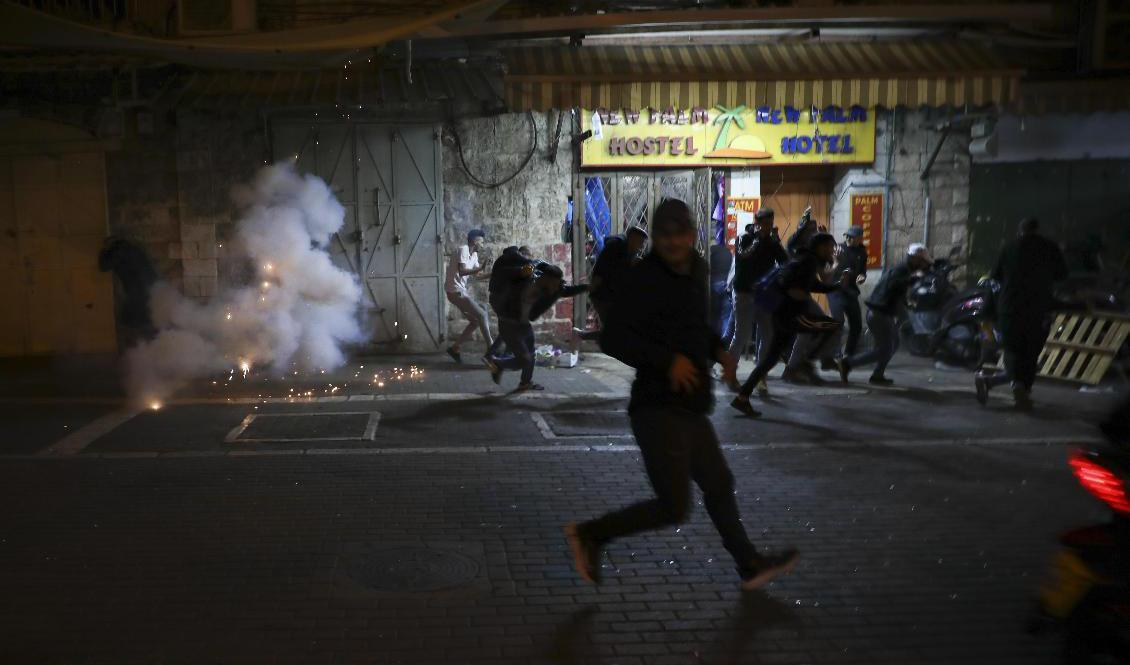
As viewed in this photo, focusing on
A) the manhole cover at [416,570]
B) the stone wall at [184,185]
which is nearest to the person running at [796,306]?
the manhole cover at [416,570]

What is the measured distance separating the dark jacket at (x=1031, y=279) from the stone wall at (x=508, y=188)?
19.9 ft

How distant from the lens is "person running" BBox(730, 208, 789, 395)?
34.6 ft

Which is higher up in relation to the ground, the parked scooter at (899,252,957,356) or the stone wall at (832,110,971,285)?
the stone wall at (832,110,971,285)

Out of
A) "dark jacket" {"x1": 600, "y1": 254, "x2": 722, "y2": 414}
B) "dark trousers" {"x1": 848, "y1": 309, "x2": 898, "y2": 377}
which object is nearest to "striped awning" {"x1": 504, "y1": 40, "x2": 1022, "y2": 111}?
"dark trousers" {"x1": 848, "y1": 309, "x2": 898, "y2": 377}

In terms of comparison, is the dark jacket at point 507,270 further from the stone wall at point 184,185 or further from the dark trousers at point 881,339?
the stone wall at point 184,185

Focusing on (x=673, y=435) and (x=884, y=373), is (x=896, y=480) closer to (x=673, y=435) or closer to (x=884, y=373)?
(x=673, y=435)

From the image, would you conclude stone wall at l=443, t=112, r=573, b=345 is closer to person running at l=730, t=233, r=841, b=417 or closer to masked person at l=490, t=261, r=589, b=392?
masked person at l=490, t=261, r=589, b=392

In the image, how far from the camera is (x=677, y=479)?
15.4 ft

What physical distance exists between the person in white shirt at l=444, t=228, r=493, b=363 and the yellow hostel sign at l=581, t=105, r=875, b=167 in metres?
2.07

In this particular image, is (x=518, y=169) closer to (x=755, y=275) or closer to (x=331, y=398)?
(x=755, y=275)

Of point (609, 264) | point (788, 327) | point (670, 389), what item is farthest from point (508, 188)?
point (670, 389)

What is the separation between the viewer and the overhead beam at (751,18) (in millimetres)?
11070

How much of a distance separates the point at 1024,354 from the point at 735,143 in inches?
214

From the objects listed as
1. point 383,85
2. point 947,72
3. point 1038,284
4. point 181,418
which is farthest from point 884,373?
point 181,418
